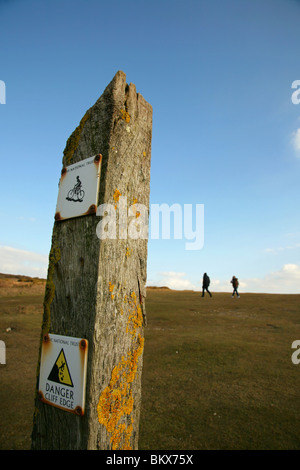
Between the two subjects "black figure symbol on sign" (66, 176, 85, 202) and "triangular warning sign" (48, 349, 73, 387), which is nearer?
"triangular warning sign" (48, 349, 73, 387)

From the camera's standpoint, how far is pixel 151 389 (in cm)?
471

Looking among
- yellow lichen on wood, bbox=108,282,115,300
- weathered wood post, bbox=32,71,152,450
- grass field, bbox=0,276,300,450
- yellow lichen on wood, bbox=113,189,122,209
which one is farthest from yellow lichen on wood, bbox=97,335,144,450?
grass field, bbox=0,276,300,450

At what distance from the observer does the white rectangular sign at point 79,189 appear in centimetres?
174

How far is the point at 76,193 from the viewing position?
1843mm

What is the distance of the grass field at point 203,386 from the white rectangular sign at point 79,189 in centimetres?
304

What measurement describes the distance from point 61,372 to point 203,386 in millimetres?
3951

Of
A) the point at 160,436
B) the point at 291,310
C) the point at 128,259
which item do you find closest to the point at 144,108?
the point at 128,259

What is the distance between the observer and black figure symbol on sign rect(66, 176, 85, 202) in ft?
5.90

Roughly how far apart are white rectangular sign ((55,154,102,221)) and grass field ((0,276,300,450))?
3.04m

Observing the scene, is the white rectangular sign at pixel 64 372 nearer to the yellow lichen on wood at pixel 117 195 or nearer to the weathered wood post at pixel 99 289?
the weathered wood post at pixel 99 289

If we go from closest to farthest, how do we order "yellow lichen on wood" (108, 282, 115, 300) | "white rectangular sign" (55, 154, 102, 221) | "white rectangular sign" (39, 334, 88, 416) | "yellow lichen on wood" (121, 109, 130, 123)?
"white rectangular sign" (39, 334, 88, 416), "yellow lichen on wood" (108, 282, 115, 300), "white rectangular sign" (55, 154, 102, 221), "yellow lichen on wood" (121, 109, 130, 123)

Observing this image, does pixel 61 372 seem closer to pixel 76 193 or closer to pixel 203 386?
pixel 76 193

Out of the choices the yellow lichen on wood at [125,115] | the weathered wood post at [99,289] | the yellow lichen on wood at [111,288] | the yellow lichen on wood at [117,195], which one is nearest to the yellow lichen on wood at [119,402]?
the weathered wood post at [99,289]

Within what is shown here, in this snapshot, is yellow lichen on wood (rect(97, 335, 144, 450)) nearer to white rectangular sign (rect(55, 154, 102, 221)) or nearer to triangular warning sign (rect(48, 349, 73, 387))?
triangular warning sign (rect(48, 349, 73, 387))
